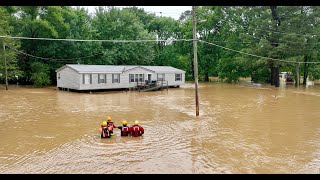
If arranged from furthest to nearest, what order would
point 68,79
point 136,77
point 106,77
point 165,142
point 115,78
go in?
1. point 136,77
2. point 115,78
3. point 106,77
4. point 68,79
5. point 165,142

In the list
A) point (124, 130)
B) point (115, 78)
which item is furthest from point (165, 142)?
point (115, 78)

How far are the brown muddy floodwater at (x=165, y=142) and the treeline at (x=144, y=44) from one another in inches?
558

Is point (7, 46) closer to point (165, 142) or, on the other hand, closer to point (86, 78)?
point (86, 78)

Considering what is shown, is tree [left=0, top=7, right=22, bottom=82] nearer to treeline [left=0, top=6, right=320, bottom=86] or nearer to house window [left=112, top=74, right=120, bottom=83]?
treeline [left=0, top=6, right=320, bottom=86]

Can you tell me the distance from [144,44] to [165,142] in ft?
116

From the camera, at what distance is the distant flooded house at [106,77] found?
96.0ft

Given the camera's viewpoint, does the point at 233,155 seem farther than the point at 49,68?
No

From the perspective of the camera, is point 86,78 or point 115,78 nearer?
point 86,78

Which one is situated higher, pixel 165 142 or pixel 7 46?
pixel 7 46

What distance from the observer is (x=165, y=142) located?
430 inches

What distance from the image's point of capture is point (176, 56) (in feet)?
181

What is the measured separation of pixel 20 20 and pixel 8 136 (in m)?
29.2

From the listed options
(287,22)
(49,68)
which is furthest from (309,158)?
→ (49,68)

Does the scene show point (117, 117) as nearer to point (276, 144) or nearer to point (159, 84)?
point (276, 144)
